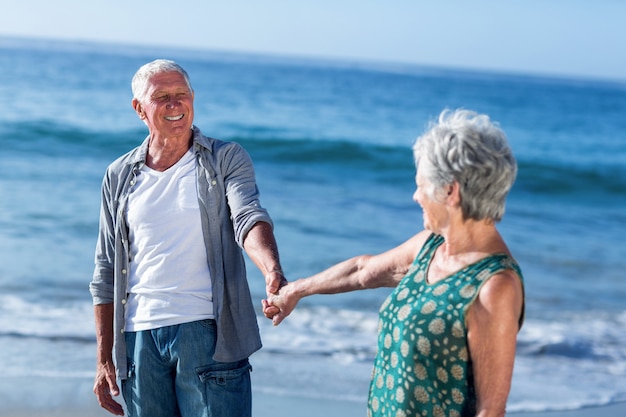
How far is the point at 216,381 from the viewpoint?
2.71m

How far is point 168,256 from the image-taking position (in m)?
2.75

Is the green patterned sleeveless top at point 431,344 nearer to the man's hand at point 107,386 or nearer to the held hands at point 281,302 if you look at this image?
the held hands at point 281,302

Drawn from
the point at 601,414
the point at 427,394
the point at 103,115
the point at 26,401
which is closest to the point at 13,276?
the point at 26,401

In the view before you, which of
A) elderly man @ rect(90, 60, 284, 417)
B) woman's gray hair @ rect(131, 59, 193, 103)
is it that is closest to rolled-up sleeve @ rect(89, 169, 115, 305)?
elderly man @ rect(90, 60, 284, 417)

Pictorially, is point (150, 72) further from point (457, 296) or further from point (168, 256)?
point (457, 296)

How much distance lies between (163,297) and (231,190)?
0.39 metres

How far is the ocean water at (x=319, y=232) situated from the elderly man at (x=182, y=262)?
204cm

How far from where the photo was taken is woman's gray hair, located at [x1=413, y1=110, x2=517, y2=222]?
2088 mm

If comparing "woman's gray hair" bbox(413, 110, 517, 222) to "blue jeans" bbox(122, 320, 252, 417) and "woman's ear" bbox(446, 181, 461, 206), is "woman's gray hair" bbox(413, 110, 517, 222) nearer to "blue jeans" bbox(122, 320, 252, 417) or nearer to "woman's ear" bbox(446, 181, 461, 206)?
"woman's ear" bbox(446, 181, 461, 206)

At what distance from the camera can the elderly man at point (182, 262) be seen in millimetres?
2723

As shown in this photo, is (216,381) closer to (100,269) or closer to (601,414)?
(100,269)

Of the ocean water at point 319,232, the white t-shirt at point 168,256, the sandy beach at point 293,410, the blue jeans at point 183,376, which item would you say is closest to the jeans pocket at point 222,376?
the blue jeans at point 183,376

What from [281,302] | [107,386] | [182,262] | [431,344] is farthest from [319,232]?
[431,344]

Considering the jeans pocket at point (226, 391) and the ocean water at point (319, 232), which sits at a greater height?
the jeans pocket at point (226, 391)
